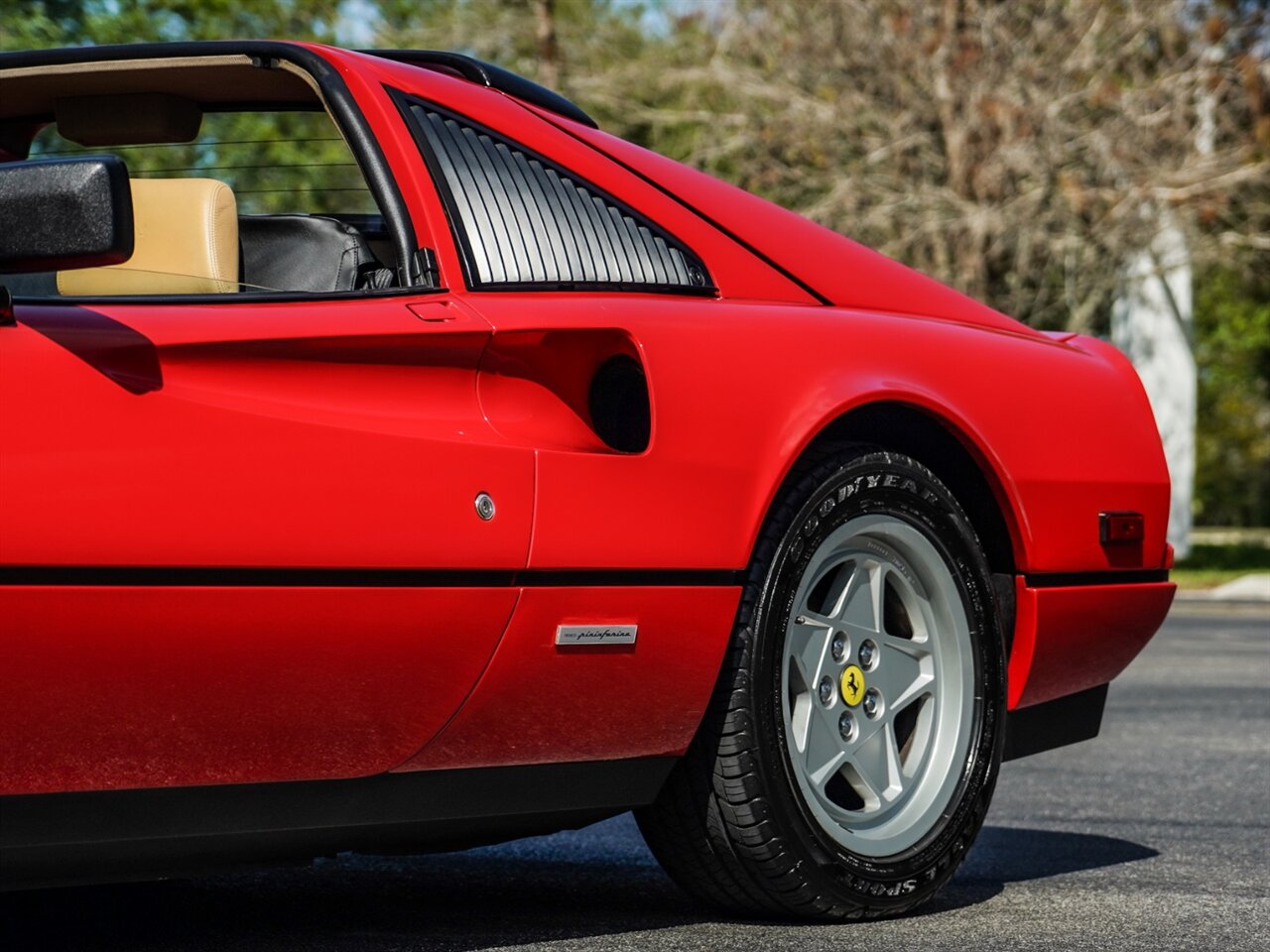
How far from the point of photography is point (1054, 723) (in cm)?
402

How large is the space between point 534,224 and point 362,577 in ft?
2.54

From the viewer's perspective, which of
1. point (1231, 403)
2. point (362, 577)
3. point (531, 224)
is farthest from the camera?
point (1231, 403)

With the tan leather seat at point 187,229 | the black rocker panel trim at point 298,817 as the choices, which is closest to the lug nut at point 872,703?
the black rocker panel trim at point 298,817

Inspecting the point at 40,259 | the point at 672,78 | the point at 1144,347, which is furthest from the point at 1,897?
the point at 1144,347

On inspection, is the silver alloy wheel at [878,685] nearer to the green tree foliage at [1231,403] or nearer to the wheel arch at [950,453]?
the wheel arch at [950,453]

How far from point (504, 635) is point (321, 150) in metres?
21.2

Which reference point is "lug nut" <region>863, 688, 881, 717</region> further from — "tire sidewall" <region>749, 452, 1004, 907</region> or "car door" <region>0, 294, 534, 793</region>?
"car door" <region>0, 294, 534, 793</region>

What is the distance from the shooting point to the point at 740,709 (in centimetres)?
330

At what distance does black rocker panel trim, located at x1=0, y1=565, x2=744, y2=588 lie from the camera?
2500 millimetres

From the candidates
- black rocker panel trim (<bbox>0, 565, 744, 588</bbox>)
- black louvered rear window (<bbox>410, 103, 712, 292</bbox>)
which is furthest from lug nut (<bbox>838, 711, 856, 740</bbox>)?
black louvered rear window (<bbox>410, 103, 712, 292</bbox>)

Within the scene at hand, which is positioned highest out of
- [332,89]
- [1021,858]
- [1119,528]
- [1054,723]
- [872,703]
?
[332,89]

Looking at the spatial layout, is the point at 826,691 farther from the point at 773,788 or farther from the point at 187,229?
the point at 187,229

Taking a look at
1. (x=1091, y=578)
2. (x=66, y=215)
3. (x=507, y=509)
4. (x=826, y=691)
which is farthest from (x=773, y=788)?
(x=66, y=215)

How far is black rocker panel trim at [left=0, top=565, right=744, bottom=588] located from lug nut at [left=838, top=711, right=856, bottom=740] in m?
0.46
